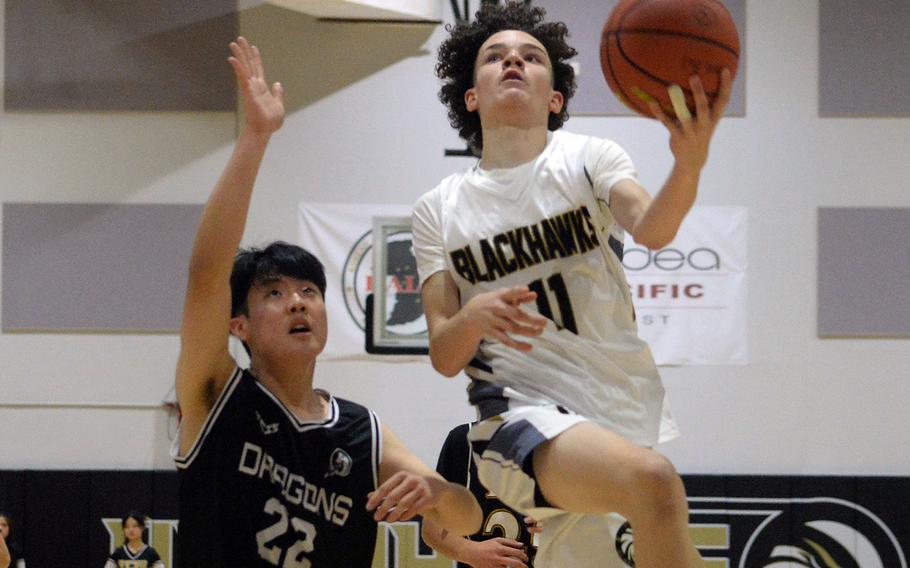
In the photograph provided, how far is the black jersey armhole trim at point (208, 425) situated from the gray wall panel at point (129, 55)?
20.1 feet

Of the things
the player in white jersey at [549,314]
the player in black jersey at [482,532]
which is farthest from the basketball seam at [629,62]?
the player in black jersey at [482,532]

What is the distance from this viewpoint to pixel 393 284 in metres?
7.42

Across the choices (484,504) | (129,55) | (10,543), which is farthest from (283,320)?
(129,55)

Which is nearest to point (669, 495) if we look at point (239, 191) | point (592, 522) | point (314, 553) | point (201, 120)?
point (592, 522)

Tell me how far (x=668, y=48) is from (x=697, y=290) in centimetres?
590

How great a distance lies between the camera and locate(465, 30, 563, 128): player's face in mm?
3410

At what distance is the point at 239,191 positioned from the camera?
2896 mm

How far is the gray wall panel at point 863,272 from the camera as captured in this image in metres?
8.65

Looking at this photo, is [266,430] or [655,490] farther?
[266,430]

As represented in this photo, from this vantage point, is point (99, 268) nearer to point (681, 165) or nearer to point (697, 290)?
point (697, 290)

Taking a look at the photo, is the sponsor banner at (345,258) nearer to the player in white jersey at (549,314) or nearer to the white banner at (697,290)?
the white banner at (697,290)

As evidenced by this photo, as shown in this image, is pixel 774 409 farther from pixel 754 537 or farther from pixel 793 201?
pixel 793 201

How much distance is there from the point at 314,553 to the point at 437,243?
38.6 inches

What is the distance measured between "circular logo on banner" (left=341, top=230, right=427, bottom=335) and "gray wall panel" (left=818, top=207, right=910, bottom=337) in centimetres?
322
